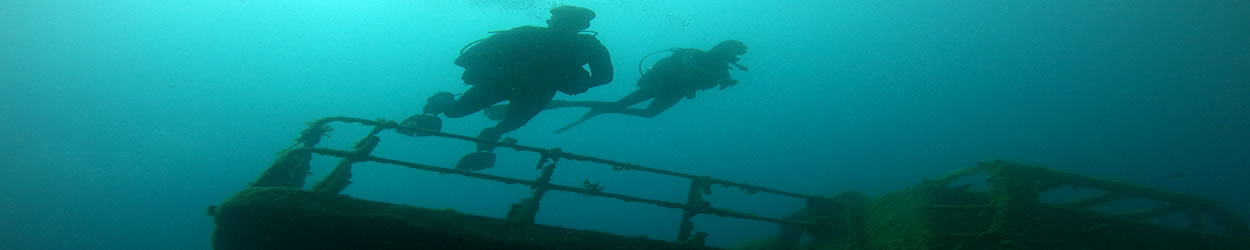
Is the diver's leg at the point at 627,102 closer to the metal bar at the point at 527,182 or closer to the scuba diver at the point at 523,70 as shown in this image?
the scuba diver at the point at 523,70

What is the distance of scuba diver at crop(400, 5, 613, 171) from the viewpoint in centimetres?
618

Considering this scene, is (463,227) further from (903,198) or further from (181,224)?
(181,224)

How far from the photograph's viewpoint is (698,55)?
781cm

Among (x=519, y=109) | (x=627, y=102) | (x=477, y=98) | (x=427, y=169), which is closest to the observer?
(x=427, y=169)

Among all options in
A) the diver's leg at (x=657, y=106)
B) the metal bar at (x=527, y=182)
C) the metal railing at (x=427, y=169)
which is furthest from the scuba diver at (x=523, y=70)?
the diver's leg at (x=657, y=106)

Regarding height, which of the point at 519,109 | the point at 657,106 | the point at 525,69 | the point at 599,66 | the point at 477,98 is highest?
the point at 657,106

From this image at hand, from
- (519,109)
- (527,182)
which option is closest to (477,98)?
(519,109)

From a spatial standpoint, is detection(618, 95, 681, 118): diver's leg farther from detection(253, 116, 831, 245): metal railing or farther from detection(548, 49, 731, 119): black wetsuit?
detection(253, 116, 831, 245): metal railing

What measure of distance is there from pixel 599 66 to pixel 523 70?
38.8 inches

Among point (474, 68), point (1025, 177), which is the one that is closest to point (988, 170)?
point (1025, 177)

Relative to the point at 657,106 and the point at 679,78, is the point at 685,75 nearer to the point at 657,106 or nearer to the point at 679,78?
the point at 679,78

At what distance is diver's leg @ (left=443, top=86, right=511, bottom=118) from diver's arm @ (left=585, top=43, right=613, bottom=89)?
1.07 metres

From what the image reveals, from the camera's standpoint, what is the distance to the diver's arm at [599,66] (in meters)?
6.63

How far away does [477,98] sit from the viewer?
6418mm
